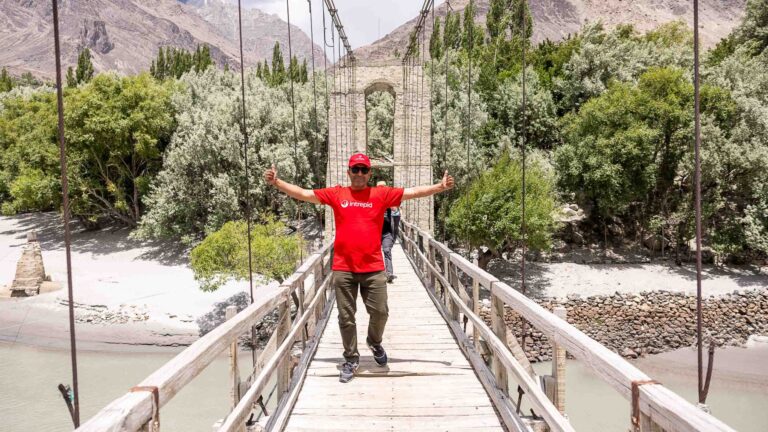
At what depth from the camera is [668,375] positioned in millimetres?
12750

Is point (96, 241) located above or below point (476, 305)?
below

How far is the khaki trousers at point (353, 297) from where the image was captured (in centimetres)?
335

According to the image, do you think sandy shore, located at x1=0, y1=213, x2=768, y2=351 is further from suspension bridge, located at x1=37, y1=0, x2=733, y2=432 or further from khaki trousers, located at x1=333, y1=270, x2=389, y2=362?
khaki trousers, located at x1=333, y1=270, x2=389, y2=362

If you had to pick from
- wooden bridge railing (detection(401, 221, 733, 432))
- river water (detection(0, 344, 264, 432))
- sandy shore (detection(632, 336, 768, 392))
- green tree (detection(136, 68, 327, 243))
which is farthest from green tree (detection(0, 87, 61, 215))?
sandy shore (detection(632, 336, 768, 392))

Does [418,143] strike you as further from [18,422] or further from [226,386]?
[18,422]

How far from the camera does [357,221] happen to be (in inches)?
128

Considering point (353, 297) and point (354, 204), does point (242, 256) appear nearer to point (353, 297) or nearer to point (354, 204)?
point (353, 297)

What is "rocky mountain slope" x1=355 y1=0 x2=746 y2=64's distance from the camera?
12538cm

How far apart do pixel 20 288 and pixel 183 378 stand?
21978mm

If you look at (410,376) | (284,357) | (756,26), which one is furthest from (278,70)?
(284,357)

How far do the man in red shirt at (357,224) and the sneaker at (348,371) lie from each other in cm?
31

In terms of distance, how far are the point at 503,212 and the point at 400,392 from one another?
44.8ft

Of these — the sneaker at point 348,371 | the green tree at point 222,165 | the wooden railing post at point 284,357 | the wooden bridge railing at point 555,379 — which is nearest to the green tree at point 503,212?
the green tree at point 222,165

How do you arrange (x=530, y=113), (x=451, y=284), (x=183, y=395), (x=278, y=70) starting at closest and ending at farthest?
(x=451, y=284)
(x=183, y=395)
(x=530, y=113)
(x=278, y=70)
